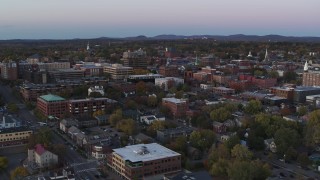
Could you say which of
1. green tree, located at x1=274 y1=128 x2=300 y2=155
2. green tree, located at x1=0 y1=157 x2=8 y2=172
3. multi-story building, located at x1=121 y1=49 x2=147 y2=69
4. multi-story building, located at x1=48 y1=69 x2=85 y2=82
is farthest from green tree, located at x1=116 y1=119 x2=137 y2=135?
multi-story building, located at x1=121 y1=49 x2=147 y2=69

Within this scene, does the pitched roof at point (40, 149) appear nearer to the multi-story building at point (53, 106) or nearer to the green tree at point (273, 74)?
the multi-story building at point (53, 106)

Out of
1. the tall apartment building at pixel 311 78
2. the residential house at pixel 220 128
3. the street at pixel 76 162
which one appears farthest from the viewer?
the tall apartment building at pixel 311 78

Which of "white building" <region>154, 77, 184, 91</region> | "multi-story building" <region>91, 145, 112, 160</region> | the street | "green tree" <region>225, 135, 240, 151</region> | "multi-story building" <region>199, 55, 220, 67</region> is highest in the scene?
"multi-story building" <region>199, 55, 220, 67</region>

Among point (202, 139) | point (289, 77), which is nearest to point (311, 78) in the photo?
point (289, 77)

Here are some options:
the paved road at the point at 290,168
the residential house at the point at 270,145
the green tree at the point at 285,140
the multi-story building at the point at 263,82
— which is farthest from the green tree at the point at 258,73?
the paved road at the point at 290,168

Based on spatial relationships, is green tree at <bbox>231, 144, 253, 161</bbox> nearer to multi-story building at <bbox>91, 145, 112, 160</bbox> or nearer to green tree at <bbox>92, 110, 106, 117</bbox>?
multi-story building at <bbox>91, 145, 112, 160</bbox>

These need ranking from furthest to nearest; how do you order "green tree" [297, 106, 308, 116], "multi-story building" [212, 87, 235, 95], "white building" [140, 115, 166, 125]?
"multi-story building" [212, 87, 235, 95], "green tree" [297, 106, 308, 116], "white building" [140, 115, 166, 125]

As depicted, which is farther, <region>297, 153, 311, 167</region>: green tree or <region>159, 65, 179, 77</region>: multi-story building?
<region>159, 65, 179, 77</region>: multi-story building
